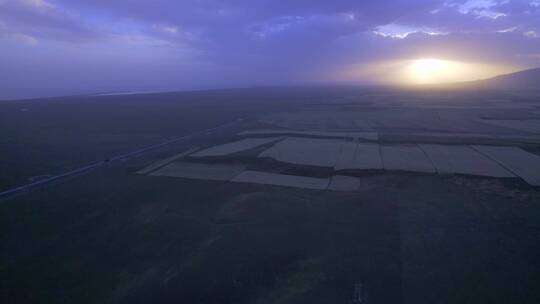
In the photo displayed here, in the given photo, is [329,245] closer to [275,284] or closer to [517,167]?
[275,284]

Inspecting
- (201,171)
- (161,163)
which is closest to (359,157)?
(201,171)

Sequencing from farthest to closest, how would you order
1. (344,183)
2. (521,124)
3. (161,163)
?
(521,124)
(161,163)
(344,183)

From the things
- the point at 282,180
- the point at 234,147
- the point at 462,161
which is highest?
the point at 234,147

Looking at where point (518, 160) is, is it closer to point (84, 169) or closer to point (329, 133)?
point (329, 133)

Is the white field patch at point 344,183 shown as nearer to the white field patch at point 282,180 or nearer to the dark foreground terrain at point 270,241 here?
the white field patch at point 282,180

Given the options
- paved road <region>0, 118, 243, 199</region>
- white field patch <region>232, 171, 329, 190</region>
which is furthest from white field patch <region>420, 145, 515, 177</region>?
paved road <region>0, 118, 243, 199</region>

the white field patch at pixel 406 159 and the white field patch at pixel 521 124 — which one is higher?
the white field patch at pixel 521 124

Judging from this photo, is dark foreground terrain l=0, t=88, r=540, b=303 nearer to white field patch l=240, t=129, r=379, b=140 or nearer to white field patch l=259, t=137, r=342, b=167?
white field patch l=259, t=137, r=342, b=167

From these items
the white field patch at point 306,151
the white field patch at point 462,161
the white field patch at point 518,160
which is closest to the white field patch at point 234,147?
the white field patch at point 306,151

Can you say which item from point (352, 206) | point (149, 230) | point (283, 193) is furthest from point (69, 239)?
point (352, 206)
